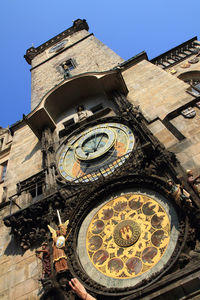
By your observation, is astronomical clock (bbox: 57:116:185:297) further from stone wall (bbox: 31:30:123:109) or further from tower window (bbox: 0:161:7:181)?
stone wall (bbox: 31:30:123:109)

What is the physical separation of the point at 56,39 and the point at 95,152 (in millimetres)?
17160

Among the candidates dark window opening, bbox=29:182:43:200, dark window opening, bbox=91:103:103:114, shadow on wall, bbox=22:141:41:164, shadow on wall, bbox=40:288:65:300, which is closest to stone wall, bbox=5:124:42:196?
shadow on wall, bbox=22:141:41:164

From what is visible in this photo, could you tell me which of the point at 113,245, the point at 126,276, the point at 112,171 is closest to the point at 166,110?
the point at 112,171

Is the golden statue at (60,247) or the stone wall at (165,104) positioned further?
the stone wall at (165,104)

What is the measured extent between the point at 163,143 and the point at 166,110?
1.75 m

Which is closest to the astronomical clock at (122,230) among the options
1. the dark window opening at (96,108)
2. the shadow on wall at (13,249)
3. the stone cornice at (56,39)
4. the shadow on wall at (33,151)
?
the shadow on wall at (13,249)

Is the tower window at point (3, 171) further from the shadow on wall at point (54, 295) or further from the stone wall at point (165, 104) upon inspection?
the shadow on wall at point (54, 295)

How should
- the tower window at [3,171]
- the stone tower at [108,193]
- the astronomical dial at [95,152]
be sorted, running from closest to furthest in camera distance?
1. the stone tower at [108,193]
2. the astronomical dial at [95,152]
3. the tower window at [3,171]

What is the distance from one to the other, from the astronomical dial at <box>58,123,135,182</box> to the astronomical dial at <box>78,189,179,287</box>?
1399mm

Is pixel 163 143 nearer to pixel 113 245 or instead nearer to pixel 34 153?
pixel 113 245

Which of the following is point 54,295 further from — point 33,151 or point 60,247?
point 33,151

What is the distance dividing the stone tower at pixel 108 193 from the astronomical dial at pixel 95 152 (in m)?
0.04

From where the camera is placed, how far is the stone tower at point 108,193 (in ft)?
19.2

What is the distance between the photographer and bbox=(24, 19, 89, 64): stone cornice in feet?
74.9
